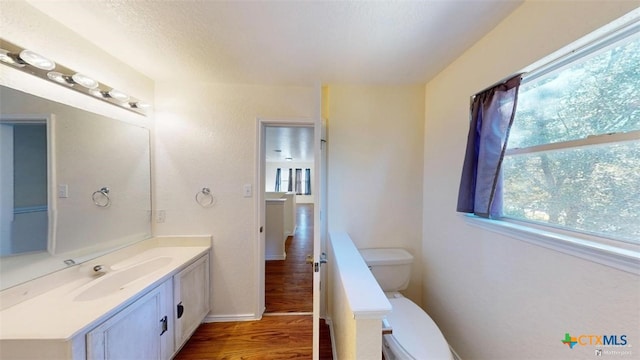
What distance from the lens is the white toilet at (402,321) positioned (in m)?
1.15

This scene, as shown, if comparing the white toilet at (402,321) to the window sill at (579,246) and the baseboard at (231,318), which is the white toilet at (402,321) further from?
the baseboard at (231,318)

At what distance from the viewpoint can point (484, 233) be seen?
1.34 metres

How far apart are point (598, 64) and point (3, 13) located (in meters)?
2.76

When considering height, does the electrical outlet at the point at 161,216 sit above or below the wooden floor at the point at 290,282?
above

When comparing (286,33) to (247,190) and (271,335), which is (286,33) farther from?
(271,335)

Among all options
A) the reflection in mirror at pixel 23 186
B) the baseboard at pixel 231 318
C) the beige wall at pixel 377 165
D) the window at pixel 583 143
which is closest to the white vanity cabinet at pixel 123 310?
the baseboard at pixel 231 318

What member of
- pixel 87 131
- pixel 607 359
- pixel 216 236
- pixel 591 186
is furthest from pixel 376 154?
pixel 87 131

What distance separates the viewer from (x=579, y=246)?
85 centimetres

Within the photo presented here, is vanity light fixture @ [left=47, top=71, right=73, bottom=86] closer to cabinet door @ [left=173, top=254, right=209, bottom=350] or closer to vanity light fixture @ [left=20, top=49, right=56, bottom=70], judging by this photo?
vanity light fixture @ [left=20, top=49, right=56, bottom=70]

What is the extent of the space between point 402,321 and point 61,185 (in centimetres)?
231

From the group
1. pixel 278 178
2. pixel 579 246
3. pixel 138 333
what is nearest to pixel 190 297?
pixel 138 333

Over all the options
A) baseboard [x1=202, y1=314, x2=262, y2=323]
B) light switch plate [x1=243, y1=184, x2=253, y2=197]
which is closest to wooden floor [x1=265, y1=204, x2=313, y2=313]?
baseboard [x1=202, y1=314, x2=262, y2=323]

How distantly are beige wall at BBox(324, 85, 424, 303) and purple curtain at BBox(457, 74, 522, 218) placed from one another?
0.59 metres

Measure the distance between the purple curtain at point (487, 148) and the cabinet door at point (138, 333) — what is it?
6.98 ft
